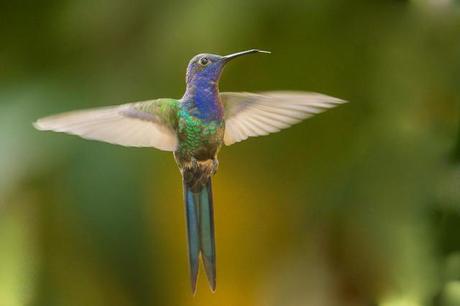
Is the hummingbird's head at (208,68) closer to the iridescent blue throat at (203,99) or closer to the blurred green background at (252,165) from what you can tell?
the iridescent blue throat at (203,99)

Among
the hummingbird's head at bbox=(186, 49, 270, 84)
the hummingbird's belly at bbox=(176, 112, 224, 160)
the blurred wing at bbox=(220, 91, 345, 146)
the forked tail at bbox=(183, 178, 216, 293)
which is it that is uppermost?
the hummingbird's head at bbox=(186, 49, 270, 84)

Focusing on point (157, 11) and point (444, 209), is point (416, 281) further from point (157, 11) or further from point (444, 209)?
point (157, 11)

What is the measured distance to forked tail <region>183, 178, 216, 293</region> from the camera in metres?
0.62

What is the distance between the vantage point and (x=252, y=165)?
826 mm

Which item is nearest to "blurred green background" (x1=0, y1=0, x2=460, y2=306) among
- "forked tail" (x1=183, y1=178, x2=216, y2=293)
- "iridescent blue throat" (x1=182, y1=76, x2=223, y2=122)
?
"forked tail" (x1=183, y1=178, x2=216, y2=293)

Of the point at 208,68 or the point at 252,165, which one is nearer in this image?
the point at 208,68

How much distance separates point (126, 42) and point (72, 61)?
0.08 metres

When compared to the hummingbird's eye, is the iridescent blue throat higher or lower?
lower

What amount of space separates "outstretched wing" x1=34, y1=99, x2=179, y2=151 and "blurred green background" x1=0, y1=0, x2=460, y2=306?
24 centimetres

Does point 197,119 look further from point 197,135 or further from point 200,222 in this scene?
point 200,222

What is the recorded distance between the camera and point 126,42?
33.2 inches

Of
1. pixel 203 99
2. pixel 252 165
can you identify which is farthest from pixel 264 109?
pixel 252 165

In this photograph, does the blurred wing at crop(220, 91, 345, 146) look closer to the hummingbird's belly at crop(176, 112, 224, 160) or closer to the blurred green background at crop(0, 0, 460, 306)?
the hummingbird's belly at crop(176, 112, 224, 160)

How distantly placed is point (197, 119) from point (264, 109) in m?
0.07
